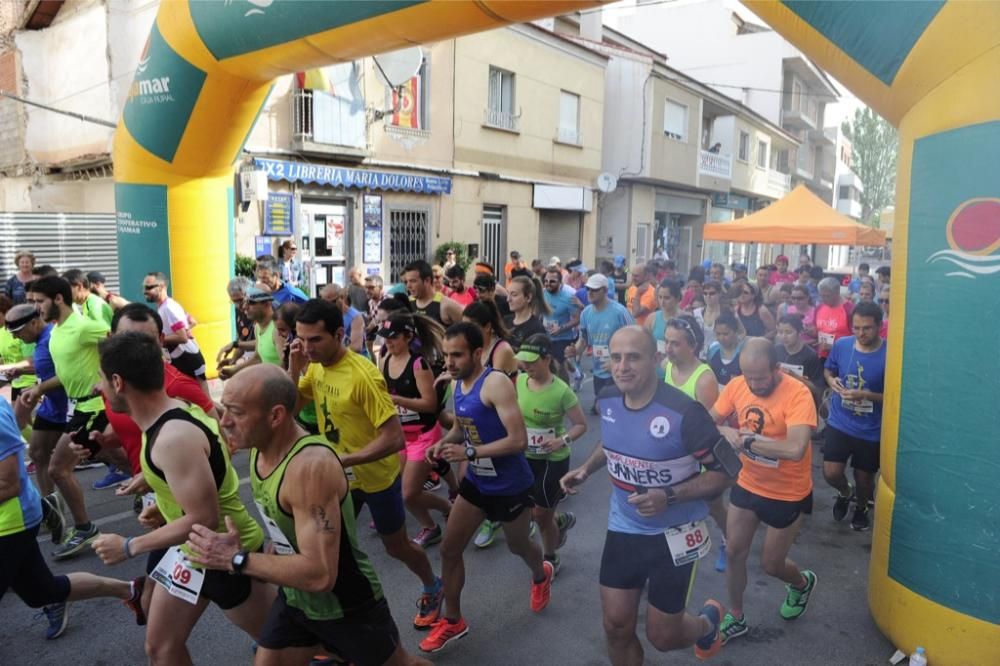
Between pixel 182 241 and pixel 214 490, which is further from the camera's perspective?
pixel 182 241

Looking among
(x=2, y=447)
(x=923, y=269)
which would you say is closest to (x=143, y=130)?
(x=2, y=447)

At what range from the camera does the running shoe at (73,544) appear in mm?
4762

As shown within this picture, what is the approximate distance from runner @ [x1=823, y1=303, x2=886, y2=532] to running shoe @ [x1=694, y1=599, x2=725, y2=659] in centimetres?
238

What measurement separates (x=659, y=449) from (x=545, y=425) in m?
1.43

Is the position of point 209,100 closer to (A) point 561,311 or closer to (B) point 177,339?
(B) point 177,339

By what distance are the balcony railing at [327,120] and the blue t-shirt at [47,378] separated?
8174 millimetres

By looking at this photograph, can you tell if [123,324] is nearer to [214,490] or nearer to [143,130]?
[214,490]

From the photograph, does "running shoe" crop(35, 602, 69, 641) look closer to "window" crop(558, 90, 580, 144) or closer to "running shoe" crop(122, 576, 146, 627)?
"running shoe" crop(122, 576, 146, 627)

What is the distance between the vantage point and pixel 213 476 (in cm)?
274

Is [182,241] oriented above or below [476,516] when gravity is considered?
above

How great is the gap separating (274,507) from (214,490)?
28 centimetres

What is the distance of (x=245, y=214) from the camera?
1219cm

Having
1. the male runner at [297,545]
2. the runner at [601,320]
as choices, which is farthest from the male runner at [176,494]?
the runner at [601,320]

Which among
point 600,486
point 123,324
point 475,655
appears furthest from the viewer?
point 600,486
